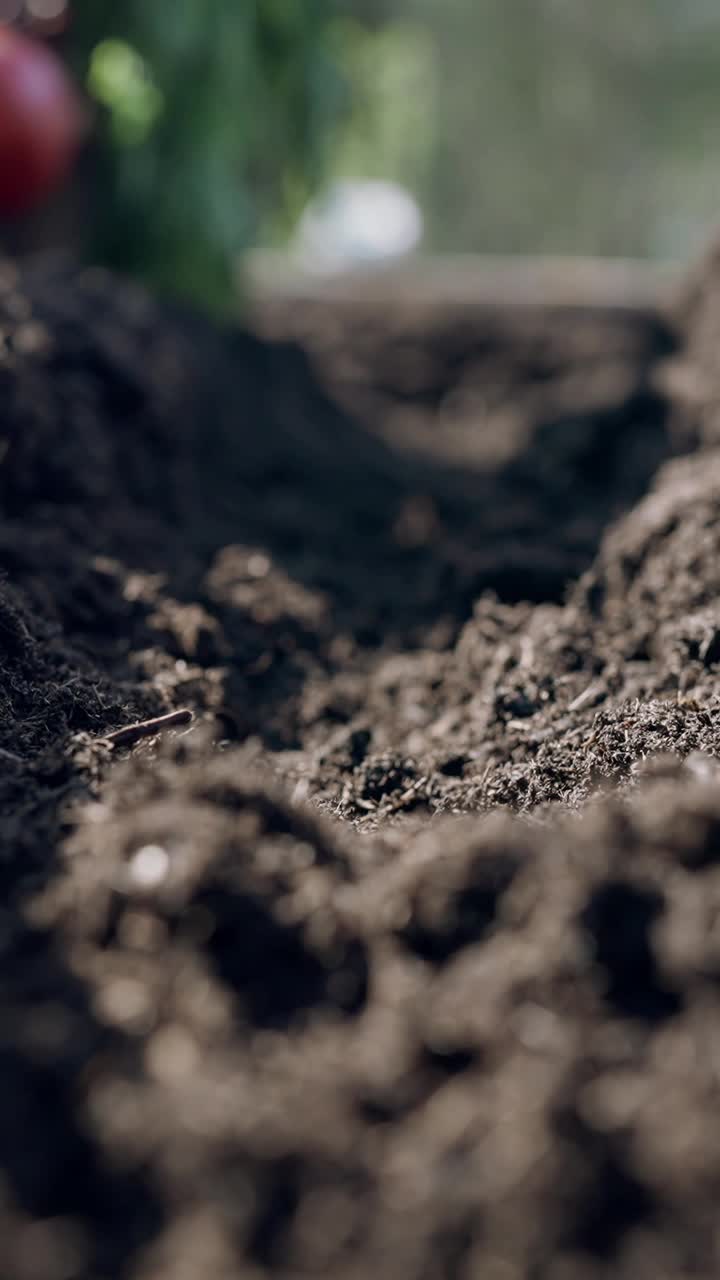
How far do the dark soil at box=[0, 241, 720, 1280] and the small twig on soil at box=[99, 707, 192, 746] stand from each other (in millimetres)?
13

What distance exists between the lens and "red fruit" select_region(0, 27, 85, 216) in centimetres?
457

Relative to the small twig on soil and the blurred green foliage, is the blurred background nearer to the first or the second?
the blurred green foliage

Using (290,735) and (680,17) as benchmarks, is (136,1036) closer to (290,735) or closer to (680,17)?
(290,735)

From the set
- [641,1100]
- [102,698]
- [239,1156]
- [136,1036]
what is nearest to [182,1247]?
[239,1156]

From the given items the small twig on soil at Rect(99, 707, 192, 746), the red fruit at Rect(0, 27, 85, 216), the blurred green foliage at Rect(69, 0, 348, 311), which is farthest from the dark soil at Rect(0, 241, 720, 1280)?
the blurred green foliage at Rect(69, 0, 348, 311)

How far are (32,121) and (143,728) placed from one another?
12.0ft

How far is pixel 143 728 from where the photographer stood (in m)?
1.91

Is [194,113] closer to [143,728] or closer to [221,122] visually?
[221,122]

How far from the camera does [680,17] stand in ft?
55.2

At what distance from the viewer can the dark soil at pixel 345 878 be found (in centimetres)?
103

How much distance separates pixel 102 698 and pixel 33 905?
0.73 meters

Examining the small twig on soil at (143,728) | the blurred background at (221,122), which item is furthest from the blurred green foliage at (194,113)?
the small twig on soil at (143,728)

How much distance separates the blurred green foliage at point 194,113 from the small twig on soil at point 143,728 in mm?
3998

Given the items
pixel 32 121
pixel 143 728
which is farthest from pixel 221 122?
pixel 143 728
